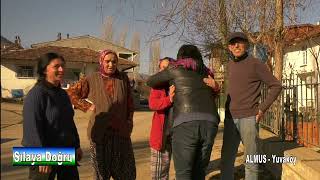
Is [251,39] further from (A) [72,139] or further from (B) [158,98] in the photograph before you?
(A) [72,139]

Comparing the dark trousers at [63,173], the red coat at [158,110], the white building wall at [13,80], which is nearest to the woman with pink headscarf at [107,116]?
the red coat at [158,110]

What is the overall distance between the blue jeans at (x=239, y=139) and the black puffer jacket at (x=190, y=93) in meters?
0.64

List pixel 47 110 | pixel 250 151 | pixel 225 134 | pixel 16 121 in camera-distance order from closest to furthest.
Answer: pixel 47 110 < pixel 250 151 < pixel 225 134 < pixel 16 121

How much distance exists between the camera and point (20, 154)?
3605 millimetres

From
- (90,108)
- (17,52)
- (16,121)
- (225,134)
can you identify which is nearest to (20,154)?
(90,108)

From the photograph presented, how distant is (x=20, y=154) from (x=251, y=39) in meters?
4.82

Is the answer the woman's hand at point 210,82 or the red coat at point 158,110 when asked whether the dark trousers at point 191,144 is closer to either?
the woman's hand at point 210,82

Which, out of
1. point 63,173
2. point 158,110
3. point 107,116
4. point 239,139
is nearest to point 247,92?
point 239,139

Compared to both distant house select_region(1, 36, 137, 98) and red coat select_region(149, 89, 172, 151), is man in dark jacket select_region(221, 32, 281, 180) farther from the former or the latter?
distant house select_region(1, 36, 137, 98)

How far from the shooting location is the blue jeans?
14.7ft

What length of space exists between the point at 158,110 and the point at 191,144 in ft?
2.65

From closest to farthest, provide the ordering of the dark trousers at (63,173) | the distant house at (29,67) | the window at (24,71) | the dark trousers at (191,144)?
the dark trousers at (63,173)
the dark trousers at (191,144)
the distant house at (29,67)
the window at (24,71)

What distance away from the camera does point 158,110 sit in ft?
15.0

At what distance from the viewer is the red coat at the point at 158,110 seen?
4.43 meters
